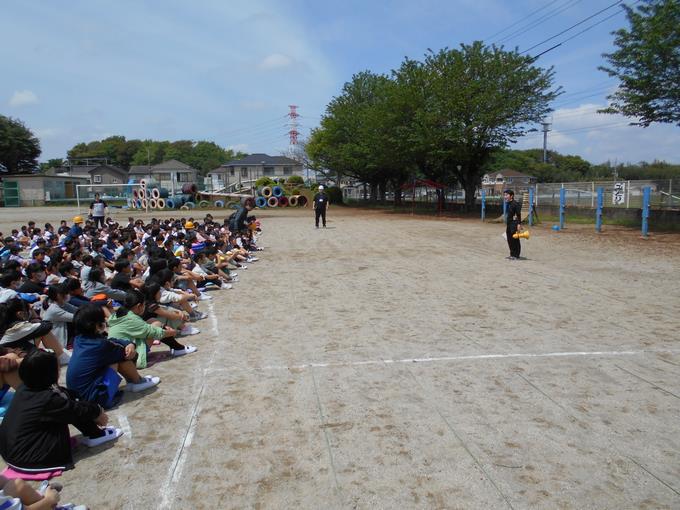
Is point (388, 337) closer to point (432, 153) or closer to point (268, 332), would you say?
point (268, 332)

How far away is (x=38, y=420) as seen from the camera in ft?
11.0

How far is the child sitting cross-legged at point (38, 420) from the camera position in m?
3.34

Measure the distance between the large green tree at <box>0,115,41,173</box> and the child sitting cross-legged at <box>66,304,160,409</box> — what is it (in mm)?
70773

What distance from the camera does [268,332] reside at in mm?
6715

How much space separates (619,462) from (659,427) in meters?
0.78

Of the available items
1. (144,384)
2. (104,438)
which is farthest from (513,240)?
(104,438)

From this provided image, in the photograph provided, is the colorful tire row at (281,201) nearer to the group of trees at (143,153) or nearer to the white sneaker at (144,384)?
the white sneaker at (144,384)

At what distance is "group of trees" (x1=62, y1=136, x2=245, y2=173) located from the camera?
3912 inches

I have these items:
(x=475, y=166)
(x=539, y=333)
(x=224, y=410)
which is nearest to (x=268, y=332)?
(x=224, y=410)

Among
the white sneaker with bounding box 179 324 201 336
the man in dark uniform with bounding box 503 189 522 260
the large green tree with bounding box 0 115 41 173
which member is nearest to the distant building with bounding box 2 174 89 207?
the large green tree with bounding box 0 115 41 173

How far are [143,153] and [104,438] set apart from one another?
345 ft

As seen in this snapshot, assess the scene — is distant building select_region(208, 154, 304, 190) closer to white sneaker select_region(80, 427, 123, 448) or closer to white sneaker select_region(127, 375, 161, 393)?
white sneaker select_region(127, 375, 161, 393)

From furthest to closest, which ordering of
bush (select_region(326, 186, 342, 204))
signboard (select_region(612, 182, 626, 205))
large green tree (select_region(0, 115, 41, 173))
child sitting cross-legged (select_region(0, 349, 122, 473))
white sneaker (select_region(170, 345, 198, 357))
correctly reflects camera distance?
1. large green tree (select_region(0, 115, 41, 173))
2. bush (select_region(326, 186, 342, 204))
3. signboard (select_region(612, 182, 626, 205))
4. white sneaker (select_region(170, 345, 198, 357))
5. child sitting cross-legged (select_region(0, 349, 122, 473))

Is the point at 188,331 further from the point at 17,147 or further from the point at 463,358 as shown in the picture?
the point at 17,147
